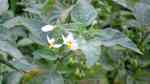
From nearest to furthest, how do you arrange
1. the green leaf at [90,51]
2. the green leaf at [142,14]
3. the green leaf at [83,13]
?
the green leaf at [90,51], the green leaf at [83,13], the green leaf at [142,14]

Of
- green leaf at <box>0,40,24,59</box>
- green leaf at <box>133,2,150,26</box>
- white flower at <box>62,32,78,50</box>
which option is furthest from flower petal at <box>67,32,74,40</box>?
green leaf at <box>133,2,150,26</box>

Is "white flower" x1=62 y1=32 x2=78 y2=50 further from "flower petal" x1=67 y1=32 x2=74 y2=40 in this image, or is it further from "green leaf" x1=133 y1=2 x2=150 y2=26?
"green leaf" x1=133 y1=2 x2=150 y2=26

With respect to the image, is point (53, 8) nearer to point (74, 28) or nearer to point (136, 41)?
point (74, 28)

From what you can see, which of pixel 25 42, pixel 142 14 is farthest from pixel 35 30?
pixel 142 14

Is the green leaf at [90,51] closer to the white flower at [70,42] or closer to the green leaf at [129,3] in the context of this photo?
the white flower at [70,42]

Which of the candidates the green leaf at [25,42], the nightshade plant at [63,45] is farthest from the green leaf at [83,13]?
the green leaf at [25,42]

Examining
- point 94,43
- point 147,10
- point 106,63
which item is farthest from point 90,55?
point 147,10
